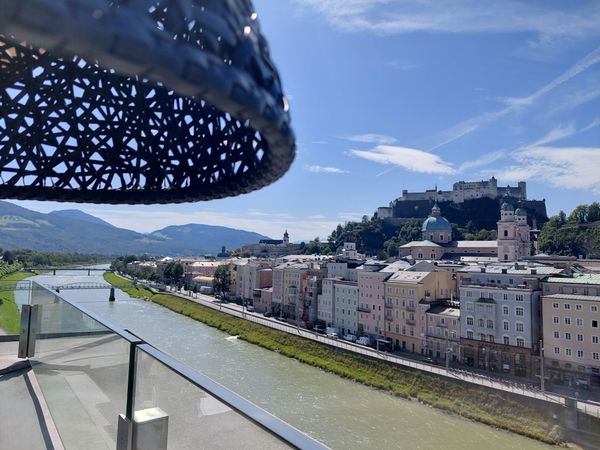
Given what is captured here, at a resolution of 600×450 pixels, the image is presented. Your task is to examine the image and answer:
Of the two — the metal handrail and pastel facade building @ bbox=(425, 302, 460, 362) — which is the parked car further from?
the metal handrail

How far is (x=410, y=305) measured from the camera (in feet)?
58.2

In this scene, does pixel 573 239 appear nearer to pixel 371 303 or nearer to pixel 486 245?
pixel 486 245

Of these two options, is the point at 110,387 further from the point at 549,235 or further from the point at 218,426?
the point at 549,235

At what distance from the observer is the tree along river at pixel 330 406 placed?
9.84 metres

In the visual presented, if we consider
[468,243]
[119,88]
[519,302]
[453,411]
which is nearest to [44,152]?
[119,88]

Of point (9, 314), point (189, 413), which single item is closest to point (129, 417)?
point (189, 413)

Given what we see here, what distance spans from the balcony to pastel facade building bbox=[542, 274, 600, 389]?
47.4ft

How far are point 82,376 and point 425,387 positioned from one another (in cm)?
1246

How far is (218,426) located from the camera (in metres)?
1.30

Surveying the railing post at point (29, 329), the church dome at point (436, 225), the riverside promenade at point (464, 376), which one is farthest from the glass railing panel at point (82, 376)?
the church dome at point (436, 225)

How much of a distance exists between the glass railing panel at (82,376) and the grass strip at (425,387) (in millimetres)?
11047

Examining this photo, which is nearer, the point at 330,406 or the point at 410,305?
the point at 330,406

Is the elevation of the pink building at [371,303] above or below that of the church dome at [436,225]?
below

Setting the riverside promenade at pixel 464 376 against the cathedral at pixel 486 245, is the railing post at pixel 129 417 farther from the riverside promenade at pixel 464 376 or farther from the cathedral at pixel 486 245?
the cathedral at pixel 486 245
